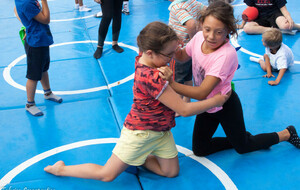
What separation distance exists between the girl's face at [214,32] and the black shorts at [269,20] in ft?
12.7

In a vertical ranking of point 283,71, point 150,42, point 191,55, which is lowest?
point 283,71

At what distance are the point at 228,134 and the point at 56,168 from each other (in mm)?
1500

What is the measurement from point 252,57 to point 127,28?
2708 mm

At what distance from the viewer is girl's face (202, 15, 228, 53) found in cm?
203

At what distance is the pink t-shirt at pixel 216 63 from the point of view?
2.06m

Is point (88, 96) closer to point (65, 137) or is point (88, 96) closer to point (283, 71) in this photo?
point (65, 137)

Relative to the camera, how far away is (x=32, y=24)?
309cm

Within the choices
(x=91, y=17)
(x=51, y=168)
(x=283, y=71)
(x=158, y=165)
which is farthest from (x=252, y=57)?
(x=91, y=17)

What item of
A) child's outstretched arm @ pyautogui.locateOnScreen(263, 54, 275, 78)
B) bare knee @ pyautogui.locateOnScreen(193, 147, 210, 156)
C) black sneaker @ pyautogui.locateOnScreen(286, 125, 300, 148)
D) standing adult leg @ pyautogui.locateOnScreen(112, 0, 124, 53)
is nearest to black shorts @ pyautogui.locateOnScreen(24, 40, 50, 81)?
standing adult leg @ pyautogui.locateOnScreen(112, 0, 124, 53)

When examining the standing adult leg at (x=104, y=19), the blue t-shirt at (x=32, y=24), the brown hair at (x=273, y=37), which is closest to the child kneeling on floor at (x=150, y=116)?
the blue t-shirt at (x=32, y=24)

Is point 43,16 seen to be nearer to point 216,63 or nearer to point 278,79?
point 216,63

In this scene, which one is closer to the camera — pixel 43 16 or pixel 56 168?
pixel 56 168

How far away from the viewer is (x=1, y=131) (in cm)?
311

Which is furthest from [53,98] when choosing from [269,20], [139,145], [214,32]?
[269,20]
